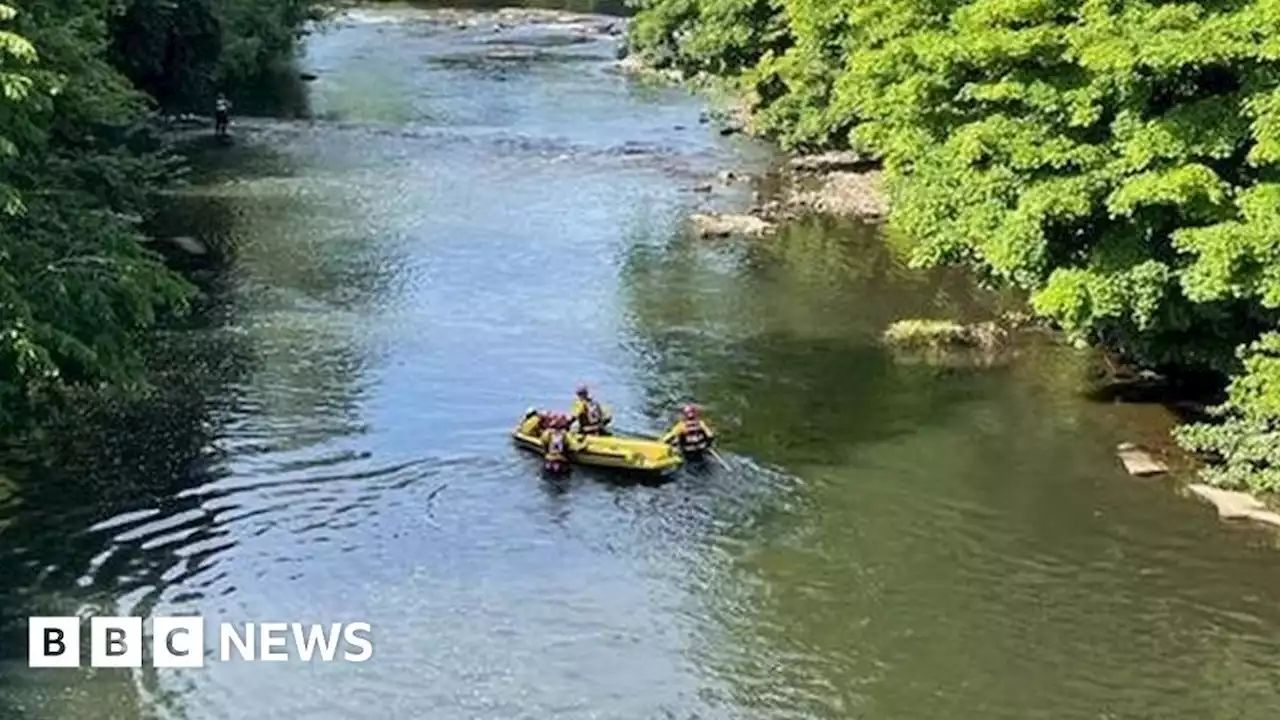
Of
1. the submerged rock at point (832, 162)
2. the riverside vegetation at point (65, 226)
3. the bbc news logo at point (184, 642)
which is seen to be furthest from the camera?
the submerged rock at point (832, 162)

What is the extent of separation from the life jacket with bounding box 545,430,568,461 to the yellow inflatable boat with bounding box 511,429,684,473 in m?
0.21

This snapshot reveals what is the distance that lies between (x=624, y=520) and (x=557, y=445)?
2.22m

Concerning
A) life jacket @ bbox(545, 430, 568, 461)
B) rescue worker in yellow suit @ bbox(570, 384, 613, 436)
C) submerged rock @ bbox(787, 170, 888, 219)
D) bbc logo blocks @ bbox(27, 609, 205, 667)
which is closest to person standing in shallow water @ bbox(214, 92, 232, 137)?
submerged rock @ bbox(787, 170, 888, 219)

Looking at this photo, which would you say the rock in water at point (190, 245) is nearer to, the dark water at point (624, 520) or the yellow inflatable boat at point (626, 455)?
the dark water at point (624, 520)

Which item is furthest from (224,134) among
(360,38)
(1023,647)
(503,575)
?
(1023,647)

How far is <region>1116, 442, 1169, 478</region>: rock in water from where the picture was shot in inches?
1170

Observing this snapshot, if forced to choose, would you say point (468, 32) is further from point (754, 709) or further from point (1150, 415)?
point (754, 709)

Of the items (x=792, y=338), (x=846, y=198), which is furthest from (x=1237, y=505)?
(x=846, y=198)

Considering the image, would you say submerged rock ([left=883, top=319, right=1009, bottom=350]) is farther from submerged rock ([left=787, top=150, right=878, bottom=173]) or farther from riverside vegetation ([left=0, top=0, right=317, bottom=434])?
submerged rock ([left=787, top=150, right=878, bottom=173])

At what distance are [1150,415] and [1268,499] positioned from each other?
15.5 feet

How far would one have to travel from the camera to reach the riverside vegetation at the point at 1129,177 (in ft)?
91.0

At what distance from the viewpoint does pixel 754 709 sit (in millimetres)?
21797

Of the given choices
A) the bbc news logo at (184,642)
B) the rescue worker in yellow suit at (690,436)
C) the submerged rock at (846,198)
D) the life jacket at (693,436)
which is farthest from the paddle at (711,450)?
the submerged rock at (846,198)

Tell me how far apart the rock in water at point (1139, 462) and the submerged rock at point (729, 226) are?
18780 mm
